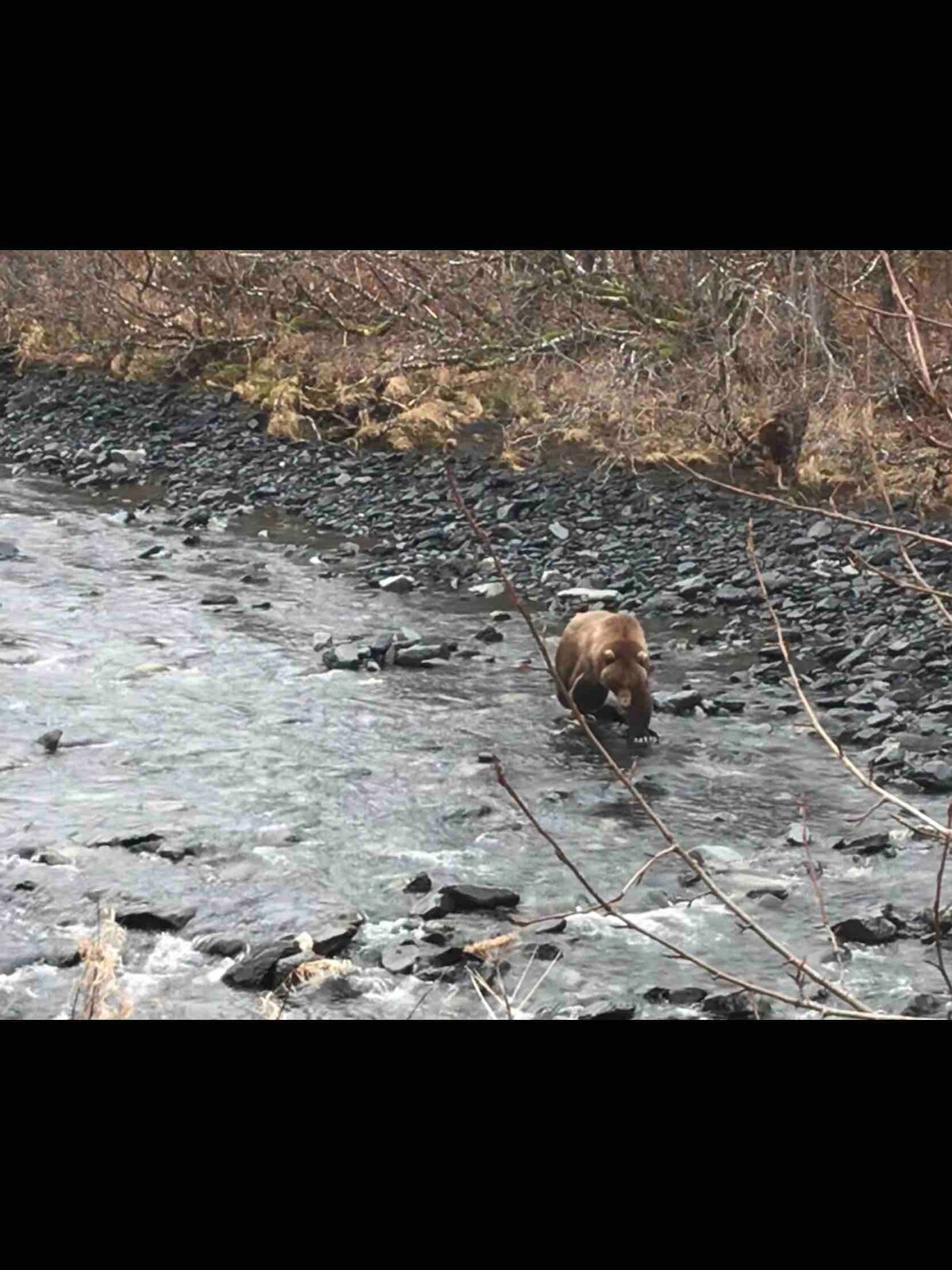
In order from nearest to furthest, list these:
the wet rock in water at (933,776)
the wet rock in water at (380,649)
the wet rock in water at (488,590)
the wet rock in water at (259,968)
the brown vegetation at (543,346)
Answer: the wet rock in water at (259,968)
the wet rock in water at (933,776)
the wet rock in water at (380,649)
the wet rock in water at (488,590)
the brown vegetation at (543,346)

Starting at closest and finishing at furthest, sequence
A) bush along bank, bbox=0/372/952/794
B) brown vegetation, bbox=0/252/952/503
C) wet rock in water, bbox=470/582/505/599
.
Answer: bush along bank, bbox=0/372/952/794, wet rock in water, bbox=470/582/505/599, brown vegetation, bbox=0/252/952/503

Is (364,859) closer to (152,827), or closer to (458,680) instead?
(152,827)

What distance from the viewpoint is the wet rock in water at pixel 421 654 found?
33.9ft

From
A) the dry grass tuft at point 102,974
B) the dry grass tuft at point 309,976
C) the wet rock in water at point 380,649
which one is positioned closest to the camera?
the dry grass tuft at point 102,974

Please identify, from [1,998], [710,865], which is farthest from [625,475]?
[1,998]

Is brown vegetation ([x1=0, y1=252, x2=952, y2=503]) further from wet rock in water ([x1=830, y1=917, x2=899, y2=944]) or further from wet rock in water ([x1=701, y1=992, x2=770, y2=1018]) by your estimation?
wet rock in water ([x1=701, y1=992, x2=770, y2=1018])

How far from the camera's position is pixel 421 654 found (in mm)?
10398

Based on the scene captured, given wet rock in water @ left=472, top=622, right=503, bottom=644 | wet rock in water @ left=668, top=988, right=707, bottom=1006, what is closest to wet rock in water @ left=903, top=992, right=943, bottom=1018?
wet rock in water @ left=668, top=988, right=707, bottom=1006

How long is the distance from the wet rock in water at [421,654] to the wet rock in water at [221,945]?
4214 mm

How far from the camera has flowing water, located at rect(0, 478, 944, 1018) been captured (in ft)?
19.6

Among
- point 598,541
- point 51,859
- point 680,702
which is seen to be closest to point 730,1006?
point 51,859

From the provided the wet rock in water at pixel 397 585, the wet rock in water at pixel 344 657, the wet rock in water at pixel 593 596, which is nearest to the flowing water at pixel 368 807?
the wet rock in water at pixel 344 657

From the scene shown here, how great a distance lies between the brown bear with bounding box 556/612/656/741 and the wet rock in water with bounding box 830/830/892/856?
1.77 meters

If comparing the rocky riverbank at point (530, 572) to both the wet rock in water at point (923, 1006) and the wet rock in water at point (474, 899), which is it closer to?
the wet rock in water at point (474, 899)
